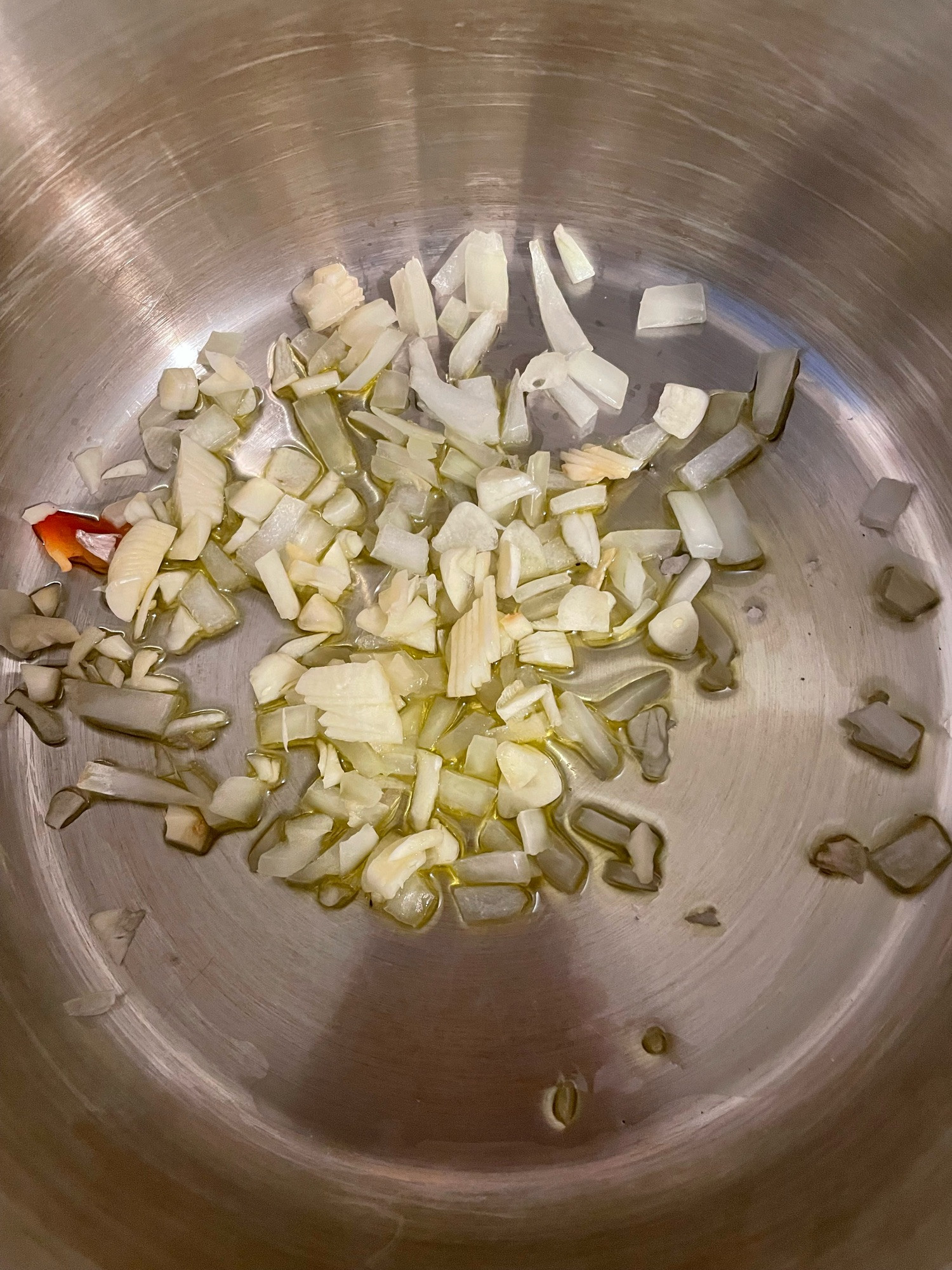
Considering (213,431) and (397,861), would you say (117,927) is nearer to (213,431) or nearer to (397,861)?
(397,861)

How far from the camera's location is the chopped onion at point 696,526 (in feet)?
2.38

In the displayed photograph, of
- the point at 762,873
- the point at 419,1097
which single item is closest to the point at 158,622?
the point at 419,1097

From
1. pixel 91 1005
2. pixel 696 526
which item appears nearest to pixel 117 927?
pixel 91 1005

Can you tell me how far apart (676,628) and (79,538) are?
55cm

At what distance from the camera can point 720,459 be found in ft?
2.51

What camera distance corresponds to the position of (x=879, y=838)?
737mm

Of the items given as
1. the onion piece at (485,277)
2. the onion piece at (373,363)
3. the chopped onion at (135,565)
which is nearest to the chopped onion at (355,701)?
the chopped onion at (135,565)

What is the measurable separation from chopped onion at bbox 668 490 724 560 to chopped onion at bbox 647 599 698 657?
54 millimetres

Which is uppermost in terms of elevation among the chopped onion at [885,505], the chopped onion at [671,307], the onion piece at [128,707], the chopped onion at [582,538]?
the chopped onion at [671,307]

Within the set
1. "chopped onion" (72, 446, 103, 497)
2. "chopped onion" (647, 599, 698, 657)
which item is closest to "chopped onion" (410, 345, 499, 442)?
"chopped onion" (647, 599, 698, 657)

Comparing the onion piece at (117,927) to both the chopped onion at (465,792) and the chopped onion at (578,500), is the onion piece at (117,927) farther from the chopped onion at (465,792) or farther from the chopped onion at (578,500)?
the chopped onion at (578,500)

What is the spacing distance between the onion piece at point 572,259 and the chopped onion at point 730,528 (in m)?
0.27

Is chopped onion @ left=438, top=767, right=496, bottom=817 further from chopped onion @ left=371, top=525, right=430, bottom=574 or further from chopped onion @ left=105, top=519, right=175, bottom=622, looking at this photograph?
chopped onion @ left=105, top=519, right=175, bottom=622

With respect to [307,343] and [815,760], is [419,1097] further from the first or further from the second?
[307,343]
